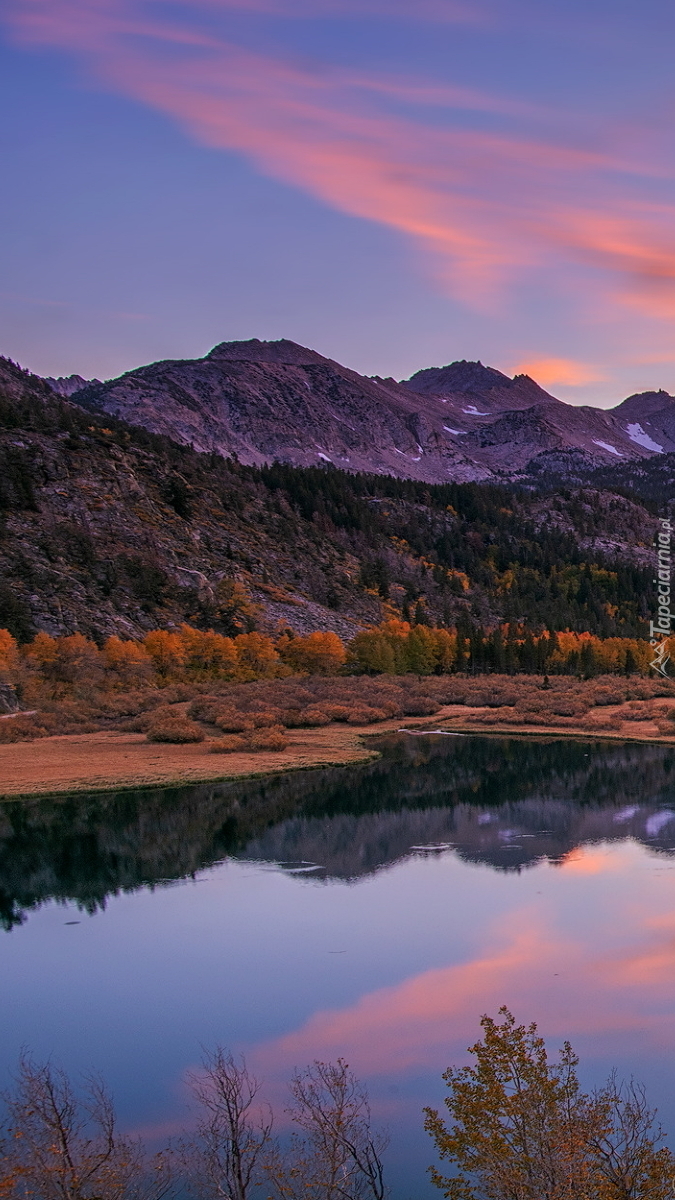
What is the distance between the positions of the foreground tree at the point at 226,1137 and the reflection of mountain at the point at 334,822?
48.7 feet

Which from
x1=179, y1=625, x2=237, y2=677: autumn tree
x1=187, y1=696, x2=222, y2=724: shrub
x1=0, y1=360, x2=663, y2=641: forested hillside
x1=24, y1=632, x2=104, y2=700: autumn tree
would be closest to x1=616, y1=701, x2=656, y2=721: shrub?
x1=187, y1=696, x2=222, y2=724: shrub

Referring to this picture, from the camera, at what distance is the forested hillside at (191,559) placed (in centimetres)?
11088

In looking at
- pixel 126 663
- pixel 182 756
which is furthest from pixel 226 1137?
pixel 126 663

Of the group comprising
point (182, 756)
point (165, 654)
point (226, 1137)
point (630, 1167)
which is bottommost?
point (226, 1137)

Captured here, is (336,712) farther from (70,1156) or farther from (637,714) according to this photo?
(70,1156)

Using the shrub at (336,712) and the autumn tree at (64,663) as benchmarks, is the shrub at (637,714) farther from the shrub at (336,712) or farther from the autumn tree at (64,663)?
the autumn tree at (64,663)

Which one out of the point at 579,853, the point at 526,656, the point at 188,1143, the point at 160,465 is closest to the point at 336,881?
the point at 579,853

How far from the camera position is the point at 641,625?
510ft

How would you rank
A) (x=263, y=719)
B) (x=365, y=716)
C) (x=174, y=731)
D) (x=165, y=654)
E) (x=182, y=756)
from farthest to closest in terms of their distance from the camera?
1. (x=165, y=654)
2. (x=365, y=716)
3. (x=263, y=719)
4. (x=174, y=731)
5. (x=182, y=756)

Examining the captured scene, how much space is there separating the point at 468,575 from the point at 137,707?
126243 millimetres

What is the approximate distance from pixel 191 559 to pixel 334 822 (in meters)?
89.2

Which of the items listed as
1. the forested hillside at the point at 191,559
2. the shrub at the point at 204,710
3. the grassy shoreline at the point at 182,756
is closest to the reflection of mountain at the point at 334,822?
the grassy shoreline at the point at 182,756

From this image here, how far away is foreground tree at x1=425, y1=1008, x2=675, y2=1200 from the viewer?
48.2 ft

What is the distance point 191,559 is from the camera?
13338 cm
